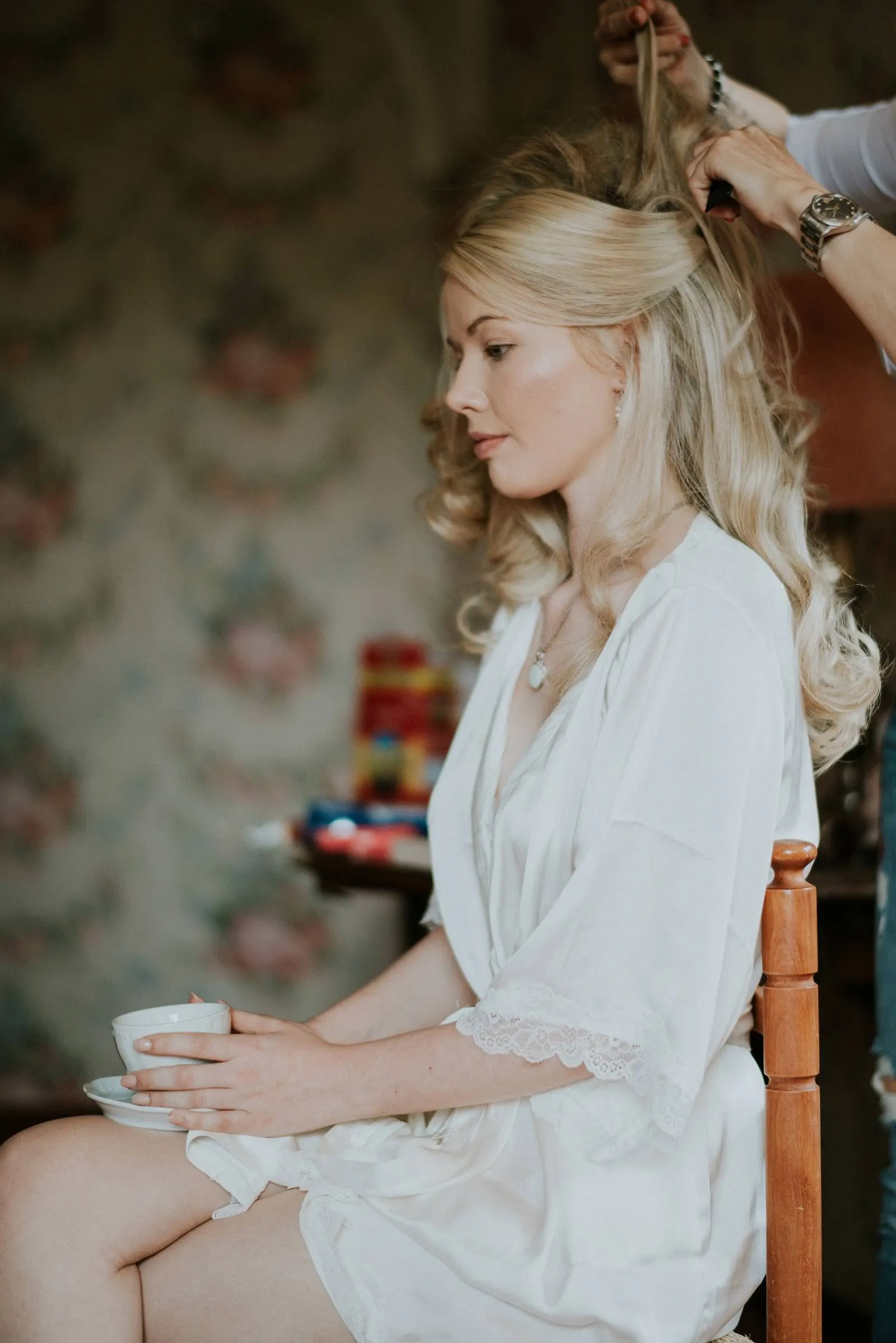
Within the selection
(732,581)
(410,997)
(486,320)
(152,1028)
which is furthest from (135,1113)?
(486,320)

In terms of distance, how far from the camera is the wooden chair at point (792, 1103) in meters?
1.08

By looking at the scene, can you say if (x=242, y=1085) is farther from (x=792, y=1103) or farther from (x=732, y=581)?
(x=732, y=581)

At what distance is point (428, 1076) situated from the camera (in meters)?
1.12

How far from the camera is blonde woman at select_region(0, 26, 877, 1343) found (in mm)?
1057

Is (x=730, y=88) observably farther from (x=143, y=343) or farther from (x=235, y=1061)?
(x=143, y=343)

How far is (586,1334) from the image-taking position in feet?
3.47

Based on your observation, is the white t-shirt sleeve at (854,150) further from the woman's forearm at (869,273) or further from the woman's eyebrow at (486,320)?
the woman's eyebrow at (486,320)

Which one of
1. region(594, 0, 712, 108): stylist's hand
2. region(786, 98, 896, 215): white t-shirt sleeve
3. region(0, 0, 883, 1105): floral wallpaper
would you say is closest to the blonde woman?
region(594, 0, 712, 108): stylist's hand

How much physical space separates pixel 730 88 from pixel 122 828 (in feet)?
7.67

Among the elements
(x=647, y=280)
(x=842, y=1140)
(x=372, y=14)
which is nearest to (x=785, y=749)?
(x=647, y=280)

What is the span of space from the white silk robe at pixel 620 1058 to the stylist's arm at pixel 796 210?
27 cm

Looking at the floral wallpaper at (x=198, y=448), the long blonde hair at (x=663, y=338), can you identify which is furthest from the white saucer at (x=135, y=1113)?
the floral wallpaper at (x=198, y=448)

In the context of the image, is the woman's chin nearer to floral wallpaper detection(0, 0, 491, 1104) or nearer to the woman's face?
the woman's face

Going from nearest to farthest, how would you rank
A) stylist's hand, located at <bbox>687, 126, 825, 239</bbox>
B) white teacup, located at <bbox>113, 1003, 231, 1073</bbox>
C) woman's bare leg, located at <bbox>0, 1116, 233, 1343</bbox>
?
1. woman's bare leg, located at <bbox>0, 1116, 233, 1343</bbox>
2. white teacup, located at <bbox>113, 1003, 231, 1073</bbox>
3. stylist's hand, located at <bbox>687, 126, 825, 239</bbox>
